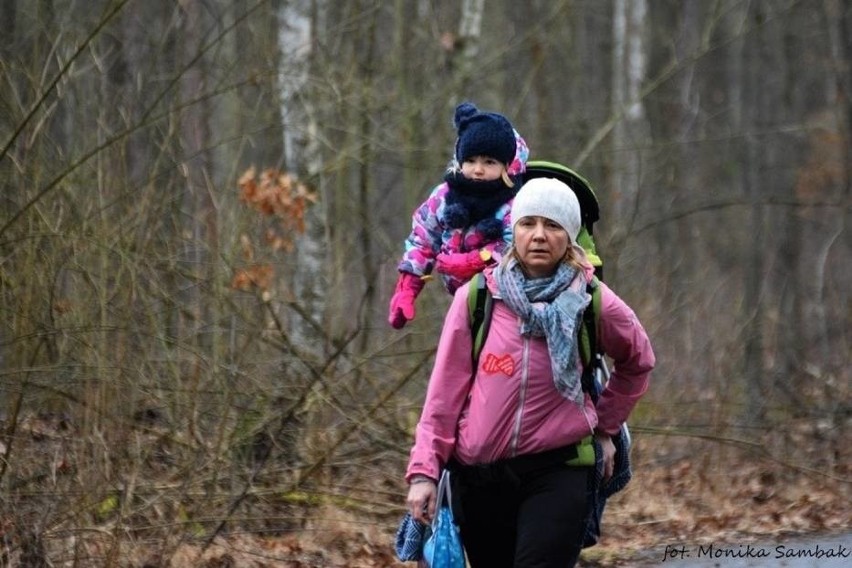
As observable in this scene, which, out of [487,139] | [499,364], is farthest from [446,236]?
[499,364]

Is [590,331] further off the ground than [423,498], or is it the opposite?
[590,331]

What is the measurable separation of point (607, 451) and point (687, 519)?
17.2 ft

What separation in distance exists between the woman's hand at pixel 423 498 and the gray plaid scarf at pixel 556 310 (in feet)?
1.79

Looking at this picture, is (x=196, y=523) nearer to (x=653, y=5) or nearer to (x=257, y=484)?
(x=257, y=484)

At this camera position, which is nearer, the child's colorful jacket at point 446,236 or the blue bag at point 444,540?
the blue bag at point 444,540

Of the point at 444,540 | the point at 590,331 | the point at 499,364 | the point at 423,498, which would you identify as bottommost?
the point at 444,540

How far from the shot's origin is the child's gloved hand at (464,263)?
565 cm

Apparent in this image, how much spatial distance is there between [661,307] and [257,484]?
5.22 m

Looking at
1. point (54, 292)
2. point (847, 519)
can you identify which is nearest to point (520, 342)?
point (54, 292)

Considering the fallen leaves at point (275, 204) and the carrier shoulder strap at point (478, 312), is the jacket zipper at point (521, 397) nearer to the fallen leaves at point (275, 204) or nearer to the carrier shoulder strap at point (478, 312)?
the carrier shoulder strap at point (478, 312)

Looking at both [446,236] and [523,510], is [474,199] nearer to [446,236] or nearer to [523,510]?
[446,236]

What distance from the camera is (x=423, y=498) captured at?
4938 millimetres

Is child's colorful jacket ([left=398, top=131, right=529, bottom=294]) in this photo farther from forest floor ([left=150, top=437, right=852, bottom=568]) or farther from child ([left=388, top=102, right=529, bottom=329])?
forest floor ([left=150, top=437, right=852, bottom=568])

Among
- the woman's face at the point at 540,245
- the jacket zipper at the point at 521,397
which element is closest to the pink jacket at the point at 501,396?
the jacket zipper at the point at 521,397
